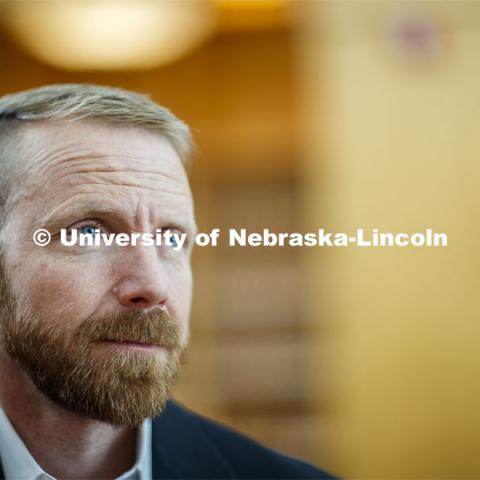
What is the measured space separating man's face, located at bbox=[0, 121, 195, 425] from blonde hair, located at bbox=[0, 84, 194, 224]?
12 millimetres

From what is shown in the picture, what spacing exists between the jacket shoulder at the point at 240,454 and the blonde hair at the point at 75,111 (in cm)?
33

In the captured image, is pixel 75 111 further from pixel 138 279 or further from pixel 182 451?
pixel 182 451

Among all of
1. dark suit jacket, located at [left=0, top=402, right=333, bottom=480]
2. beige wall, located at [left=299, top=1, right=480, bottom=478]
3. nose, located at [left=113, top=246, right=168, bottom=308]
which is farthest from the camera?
beige wall, located at [left=299, top=1, right=480, bottom=478]

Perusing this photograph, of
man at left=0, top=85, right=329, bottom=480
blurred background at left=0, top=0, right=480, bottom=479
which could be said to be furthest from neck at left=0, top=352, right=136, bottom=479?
blurred background at left=0, top=0, right=480, bottom=479

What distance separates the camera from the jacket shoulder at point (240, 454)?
0.80 m

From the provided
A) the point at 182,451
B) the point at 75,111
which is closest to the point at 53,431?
the point at 182,451

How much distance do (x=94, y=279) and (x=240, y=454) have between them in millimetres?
A: 295

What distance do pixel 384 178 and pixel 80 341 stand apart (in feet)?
4.33

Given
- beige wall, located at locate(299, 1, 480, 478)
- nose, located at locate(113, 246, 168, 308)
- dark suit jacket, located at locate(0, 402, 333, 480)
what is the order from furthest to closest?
beige wall, located at locate(299, 1, 480, 478) < dark suit jacket, located at locate(0, 402, 333, 480) < nose, located at locate(113, 246, 168, 308)

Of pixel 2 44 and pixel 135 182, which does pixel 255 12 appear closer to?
pixel 2 44

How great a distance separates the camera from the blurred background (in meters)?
1.68

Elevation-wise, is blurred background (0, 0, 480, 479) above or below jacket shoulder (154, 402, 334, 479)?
above

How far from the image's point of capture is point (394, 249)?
1.89 meters

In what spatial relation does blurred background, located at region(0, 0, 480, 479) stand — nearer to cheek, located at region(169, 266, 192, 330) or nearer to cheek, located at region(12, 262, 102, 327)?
cheek, located at region(169, 266, 192, 330)
